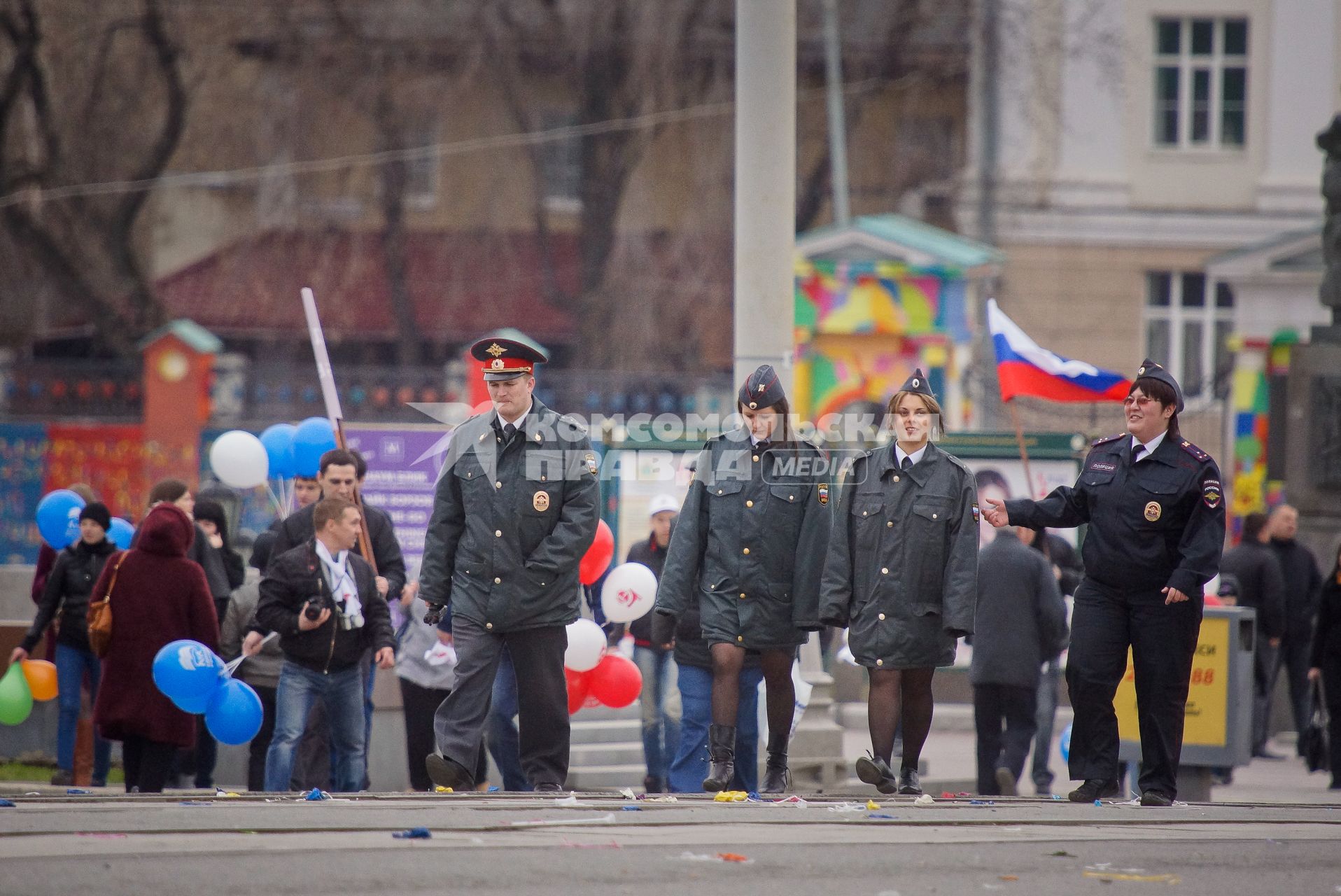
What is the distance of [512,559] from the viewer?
8250mm

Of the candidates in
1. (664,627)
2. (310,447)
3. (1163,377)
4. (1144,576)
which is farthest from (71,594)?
(1163,377)

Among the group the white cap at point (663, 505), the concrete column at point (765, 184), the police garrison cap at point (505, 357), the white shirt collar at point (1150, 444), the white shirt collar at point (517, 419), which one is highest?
the concrete column at point (765, 184)

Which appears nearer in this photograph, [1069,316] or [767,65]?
[767,65]

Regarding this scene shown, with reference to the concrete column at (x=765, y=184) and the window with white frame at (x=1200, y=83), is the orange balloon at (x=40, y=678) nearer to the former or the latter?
the concrete column at (x=765, y=184)

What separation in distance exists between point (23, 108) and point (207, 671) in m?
17.9

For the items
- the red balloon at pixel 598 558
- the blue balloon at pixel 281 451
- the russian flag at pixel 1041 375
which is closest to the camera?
the red balloon at pixel 598 558

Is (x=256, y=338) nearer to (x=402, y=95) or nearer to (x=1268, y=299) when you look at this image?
(x=402, y=95)

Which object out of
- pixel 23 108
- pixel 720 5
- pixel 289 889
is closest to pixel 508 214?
pixel 720 5

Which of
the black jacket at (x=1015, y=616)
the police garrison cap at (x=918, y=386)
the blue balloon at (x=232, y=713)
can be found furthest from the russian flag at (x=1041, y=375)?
the blue balloon at (x=232, y=713)

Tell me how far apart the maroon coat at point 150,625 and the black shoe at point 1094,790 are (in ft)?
14.6

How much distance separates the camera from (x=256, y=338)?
99.5 feet

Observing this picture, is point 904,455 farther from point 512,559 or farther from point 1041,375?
point 1041,375

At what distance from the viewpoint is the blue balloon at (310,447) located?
11656 mm

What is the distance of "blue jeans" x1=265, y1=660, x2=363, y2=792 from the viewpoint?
916cm
